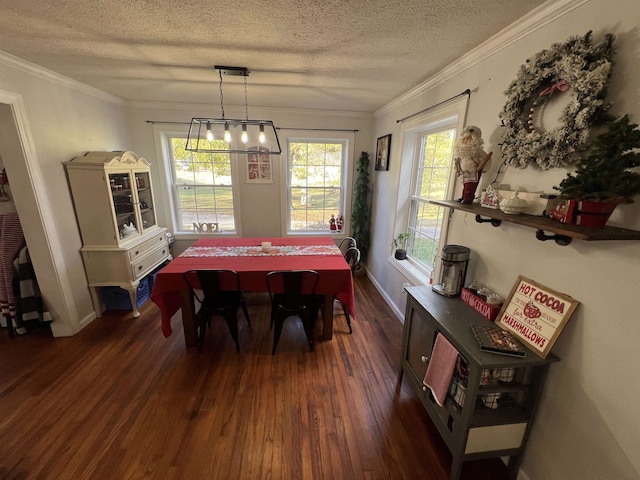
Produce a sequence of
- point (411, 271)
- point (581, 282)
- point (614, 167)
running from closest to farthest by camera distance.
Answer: point (614, 167)
point (581, 282)
point (411, 271)

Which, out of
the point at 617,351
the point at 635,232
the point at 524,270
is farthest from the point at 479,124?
the point at 617,351

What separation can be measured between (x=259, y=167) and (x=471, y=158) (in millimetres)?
2971

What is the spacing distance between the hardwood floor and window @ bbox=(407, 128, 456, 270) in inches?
41.4

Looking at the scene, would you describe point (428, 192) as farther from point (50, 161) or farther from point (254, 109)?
point (50, 161)

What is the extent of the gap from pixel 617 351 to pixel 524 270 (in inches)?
19.1

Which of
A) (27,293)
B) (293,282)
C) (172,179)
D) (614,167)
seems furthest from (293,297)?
(172,179)

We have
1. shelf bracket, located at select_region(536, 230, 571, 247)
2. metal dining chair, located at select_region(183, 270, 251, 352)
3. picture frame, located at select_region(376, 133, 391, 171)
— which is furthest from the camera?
picture frame, located at select_region(376, 133, 391, 171)

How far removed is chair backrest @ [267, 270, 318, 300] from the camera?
7.24 feet

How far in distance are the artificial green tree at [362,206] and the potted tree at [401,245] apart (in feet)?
2.98

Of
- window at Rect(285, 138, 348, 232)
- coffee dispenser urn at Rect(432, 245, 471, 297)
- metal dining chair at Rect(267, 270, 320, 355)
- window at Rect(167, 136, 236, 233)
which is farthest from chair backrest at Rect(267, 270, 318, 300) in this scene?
window at Rect(167, 136, 236, 233)

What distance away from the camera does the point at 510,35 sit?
1455 millimetres

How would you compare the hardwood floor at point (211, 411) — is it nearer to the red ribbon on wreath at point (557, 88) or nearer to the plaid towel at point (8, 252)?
the plaid towel at point (8, 252)

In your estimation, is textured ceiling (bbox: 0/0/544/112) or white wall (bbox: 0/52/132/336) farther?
white wall (bbox: 0/52/132/336)

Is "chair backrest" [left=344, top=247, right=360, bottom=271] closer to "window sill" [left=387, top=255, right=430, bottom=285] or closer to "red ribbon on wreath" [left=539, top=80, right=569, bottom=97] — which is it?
"window sill" [left=387, top=255, right=430, bottom=285]
